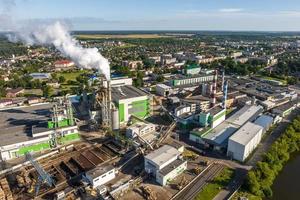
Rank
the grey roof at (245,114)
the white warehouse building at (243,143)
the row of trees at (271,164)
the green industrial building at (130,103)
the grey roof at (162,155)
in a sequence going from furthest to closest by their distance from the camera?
1. the green industrial building at (130,103)
2. the grey roof at (245,114)
3. the white warehouse building at (243,143)
4. the grey roof at (162,155)
5. the row of trees at (271,164)

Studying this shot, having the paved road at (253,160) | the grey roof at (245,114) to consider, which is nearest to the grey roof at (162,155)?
the paved road at (253,160)

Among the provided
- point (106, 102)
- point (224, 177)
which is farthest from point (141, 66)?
point (224, 177)

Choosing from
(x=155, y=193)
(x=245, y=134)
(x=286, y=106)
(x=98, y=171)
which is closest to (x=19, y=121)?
(x=98, y=171)

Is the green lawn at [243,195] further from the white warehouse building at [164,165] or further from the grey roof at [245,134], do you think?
the grey roof at [245,134]

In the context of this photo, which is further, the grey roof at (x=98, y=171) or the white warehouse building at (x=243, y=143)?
the white warehouse building at (x=243, y=143)

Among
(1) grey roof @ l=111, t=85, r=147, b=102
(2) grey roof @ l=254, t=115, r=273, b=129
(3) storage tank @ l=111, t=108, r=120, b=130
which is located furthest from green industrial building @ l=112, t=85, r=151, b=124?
(2) grey roof @ l=254, t=115, r=273, b=129

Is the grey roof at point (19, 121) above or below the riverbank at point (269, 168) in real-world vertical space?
above
